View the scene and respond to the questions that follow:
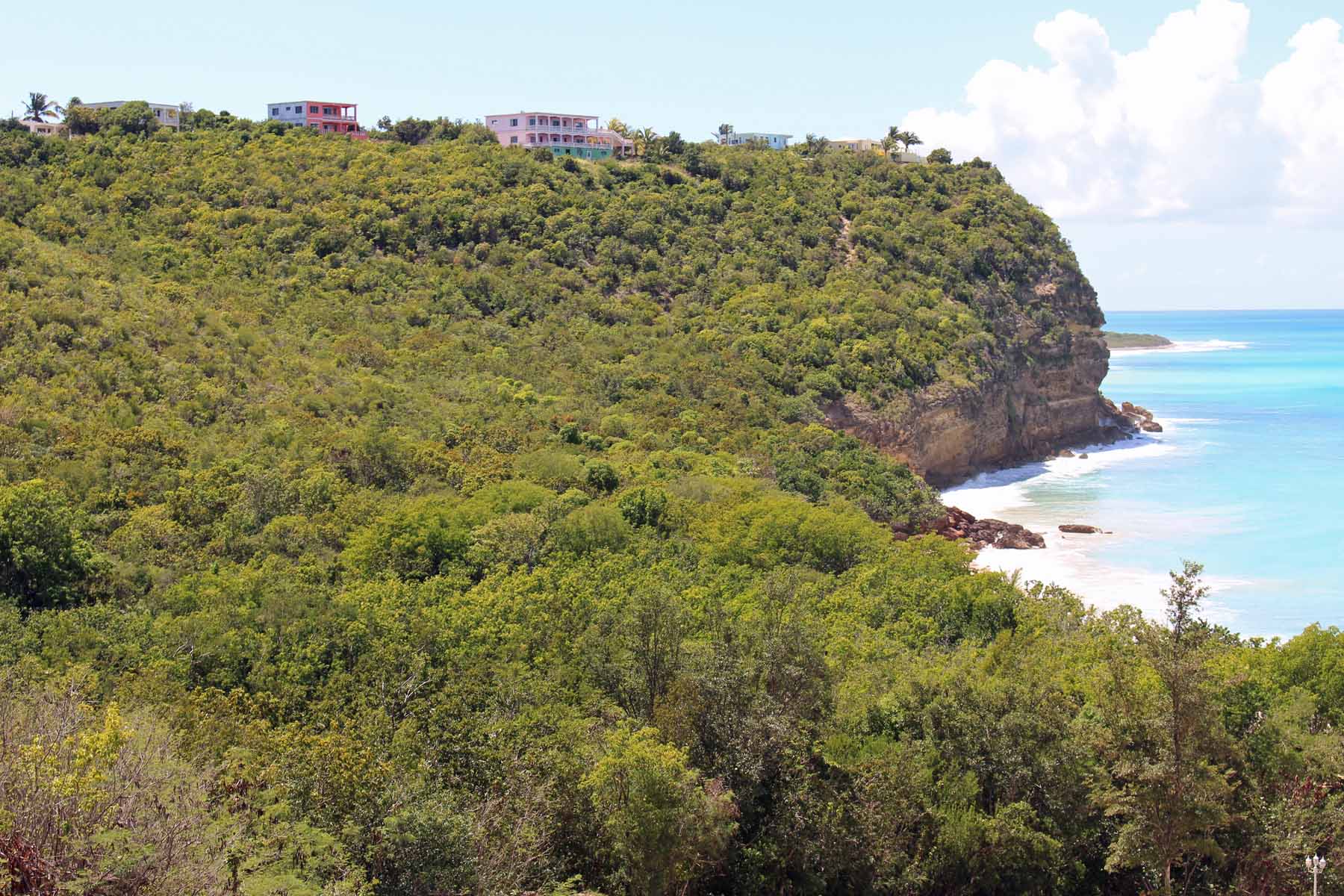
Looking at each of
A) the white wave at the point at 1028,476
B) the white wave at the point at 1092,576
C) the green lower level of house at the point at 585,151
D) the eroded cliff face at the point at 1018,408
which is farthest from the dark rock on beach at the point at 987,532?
the green lower level of house at the point at 585,151

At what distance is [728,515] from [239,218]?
116ft

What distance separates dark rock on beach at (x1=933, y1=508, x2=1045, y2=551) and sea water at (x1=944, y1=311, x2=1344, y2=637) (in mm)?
667

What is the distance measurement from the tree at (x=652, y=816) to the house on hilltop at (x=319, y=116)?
65104 millimetres

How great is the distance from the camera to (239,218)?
56969mm

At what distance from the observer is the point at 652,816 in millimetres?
15406

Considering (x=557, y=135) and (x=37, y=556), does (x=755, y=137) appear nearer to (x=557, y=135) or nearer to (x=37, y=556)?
(x=557, y=135)

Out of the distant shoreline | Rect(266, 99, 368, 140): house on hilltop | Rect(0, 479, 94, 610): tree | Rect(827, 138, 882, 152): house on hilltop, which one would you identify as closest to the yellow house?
Rect(827, 138, 882, 152): house on hilltop

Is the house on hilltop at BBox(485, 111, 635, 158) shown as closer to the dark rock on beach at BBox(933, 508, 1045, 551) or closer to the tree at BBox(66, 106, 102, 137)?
the tree at BBox(66, 106, 102, 137)

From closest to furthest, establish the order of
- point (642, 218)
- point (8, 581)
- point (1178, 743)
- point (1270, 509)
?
point (1178, 743) < point (8, 581) < point (1270, 509) < point (642, 218)

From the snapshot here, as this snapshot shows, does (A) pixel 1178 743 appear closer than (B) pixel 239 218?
Yes

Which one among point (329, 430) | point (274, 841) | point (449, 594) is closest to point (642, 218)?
point (329, 430)

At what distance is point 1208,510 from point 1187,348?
142 m

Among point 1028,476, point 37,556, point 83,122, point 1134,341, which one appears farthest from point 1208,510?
point 1134,341

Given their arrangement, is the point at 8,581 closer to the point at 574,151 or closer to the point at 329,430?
the point at 329,430
